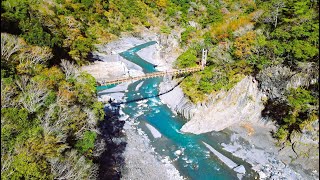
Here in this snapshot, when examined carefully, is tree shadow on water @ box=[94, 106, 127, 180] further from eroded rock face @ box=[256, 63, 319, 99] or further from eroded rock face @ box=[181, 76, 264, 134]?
eroded rock face @ box=[256, 63, 319, 99]

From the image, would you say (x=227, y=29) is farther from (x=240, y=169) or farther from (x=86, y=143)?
(x=86, y=143)

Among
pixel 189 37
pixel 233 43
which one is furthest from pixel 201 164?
pixel 189 37

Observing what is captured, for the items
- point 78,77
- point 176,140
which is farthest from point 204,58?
point 78,77

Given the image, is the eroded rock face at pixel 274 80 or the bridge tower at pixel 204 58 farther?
the bridge tower at pixel 204 58

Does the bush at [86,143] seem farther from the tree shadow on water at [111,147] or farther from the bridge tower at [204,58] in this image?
the bridge tower at [204,58]

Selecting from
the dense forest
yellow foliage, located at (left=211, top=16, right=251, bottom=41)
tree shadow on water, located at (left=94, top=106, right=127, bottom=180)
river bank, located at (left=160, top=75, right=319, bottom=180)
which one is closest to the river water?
river bank, located at (left=160, top=75, right=319, bottom=180)

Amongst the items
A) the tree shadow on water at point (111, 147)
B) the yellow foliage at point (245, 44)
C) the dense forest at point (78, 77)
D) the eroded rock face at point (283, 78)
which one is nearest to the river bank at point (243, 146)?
the tree shadow on water at point (111, 147)
